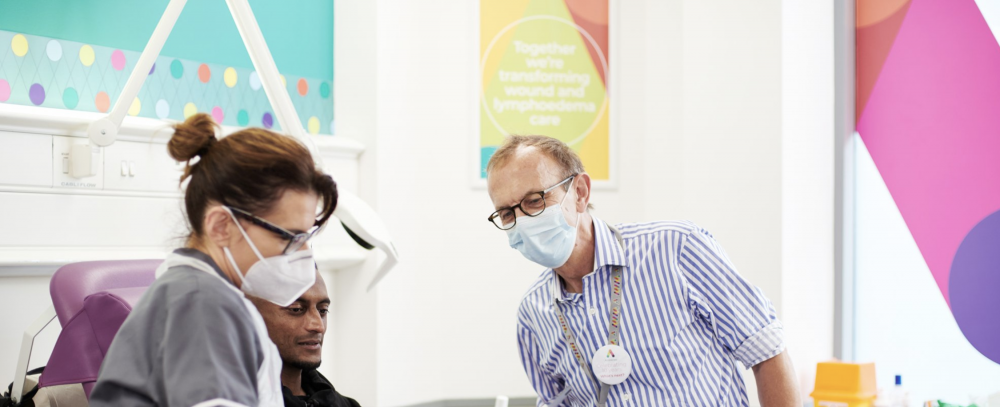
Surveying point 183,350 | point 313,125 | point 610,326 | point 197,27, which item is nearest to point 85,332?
point 183,350

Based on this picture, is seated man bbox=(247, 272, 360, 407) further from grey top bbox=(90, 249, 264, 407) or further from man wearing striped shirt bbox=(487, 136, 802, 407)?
grey top bbox=(90, 249, 264, 407)

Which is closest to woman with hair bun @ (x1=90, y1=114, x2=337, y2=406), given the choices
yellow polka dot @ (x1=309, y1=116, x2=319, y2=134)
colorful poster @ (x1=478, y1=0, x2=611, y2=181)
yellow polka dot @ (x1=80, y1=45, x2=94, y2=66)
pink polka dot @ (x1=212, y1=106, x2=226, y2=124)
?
yellow polka dot @ (x1=80, y1=45, x2=94, y2=66)

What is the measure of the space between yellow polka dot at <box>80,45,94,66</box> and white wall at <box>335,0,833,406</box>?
3.06ft

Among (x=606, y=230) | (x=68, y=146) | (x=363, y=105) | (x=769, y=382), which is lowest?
(x=769, y=382)

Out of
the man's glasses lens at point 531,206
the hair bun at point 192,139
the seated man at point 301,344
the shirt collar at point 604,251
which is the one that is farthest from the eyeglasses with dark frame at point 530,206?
the hair bun at point 192,139

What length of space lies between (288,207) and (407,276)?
2.18 meters

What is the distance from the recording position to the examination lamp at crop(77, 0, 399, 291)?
1.94m

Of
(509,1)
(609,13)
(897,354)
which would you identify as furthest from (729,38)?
(897,354)

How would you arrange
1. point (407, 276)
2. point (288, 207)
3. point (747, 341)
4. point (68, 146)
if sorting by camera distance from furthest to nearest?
point (407, 276) < point (68, 146) < point (747, 341) < point (288, 207)

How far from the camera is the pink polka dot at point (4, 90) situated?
2314mm

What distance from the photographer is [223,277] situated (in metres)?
1.06

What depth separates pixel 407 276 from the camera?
3.24 meters

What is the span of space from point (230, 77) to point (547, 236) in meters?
1.74

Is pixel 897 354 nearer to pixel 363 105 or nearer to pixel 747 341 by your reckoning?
pixel 747 341
